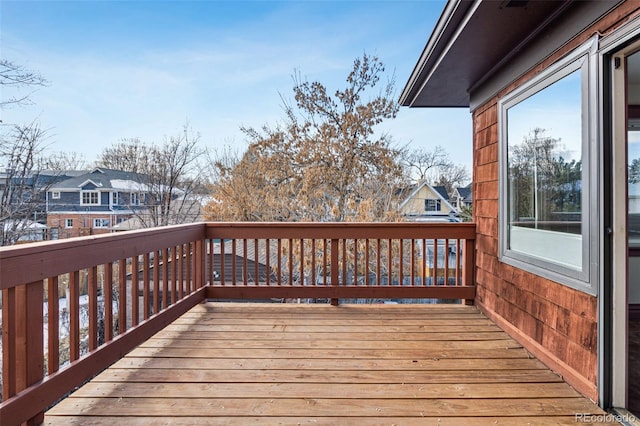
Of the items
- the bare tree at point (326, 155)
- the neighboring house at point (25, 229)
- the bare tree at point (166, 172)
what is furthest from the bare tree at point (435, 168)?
the neighboring house at point (25, 229)

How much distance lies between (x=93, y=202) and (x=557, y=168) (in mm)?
9447

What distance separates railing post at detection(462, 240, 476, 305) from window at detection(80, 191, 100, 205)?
28.2 ft

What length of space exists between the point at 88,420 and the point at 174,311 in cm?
129

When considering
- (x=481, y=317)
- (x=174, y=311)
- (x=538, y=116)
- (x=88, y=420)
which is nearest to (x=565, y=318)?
(x=481, y=317)

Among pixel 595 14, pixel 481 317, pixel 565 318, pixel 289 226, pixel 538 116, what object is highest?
pixel 595 14

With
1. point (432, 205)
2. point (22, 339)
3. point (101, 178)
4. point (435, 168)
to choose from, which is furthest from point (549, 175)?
point (101, 178)

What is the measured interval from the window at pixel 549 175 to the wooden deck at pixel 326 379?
68cm

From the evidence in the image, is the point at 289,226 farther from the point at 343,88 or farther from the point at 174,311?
the point at 343,88

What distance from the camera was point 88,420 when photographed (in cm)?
156

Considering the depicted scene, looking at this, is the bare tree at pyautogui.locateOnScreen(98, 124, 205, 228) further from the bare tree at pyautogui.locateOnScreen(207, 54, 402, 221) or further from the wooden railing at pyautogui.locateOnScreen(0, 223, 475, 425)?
the wooden railing at pyautogui.locateOnScreen(0, 223, 475, 425)

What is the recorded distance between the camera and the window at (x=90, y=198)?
7.80m

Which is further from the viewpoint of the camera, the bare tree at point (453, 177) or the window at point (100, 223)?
the bare tree at point (453, 177)

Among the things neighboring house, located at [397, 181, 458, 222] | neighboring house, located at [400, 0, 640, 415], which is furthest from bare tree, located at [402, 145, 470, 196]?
neighboring house, located at [400, 0, 640, 415]

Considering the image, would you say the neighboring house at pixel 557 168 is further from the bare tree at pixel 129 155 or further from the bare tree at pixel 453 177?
the bare tree at pixel 129 155
